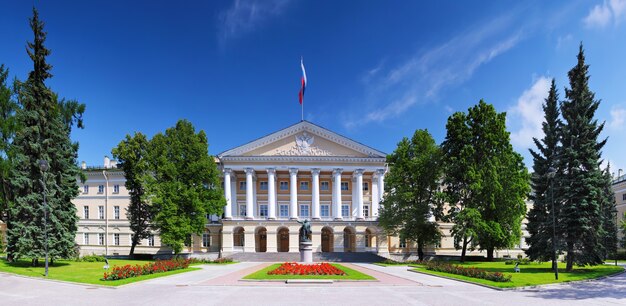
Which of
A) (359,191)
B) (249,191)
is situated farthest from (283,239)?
(359,191)

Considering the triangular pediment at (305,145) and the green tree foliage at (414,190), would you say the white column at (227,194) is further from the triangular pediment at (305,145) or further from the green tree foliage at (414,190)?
the green tree foliage at (414,190)

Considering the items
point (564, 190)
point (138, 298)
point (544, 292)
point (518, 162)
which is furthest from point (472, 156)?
point (138, 298)

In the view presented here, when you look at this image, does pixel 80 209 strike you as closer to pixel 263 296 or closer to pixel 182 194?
pixel 182 194

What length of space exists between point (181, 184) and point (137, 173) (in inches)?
218

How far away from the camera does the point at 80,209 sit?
181 ft

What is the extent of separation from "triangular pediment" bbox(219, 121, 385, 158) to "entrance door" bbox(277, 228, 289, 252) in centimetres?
1093

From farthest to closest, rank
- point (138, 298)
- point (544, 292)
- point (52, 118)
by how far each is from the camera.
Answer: point (52, 118) → point (544, 292) → point (138, 298)

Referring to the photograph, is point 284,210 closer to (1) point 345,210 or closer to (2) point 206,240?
(1) point 345,210

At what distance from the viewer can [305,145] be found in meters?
52.2

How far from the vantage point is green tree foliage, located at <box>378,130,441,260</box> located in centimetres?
4044

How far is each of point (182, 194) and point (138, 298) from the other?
2392cm

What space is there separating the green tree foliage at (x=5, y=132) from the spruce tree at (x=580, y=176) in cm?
4239

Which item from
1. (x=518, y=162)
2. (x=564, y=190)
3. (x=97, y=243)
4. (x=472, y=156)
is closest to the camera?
(x=564, y=190)

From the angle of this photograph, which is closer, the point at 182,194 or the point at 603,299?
the point at 603,299
